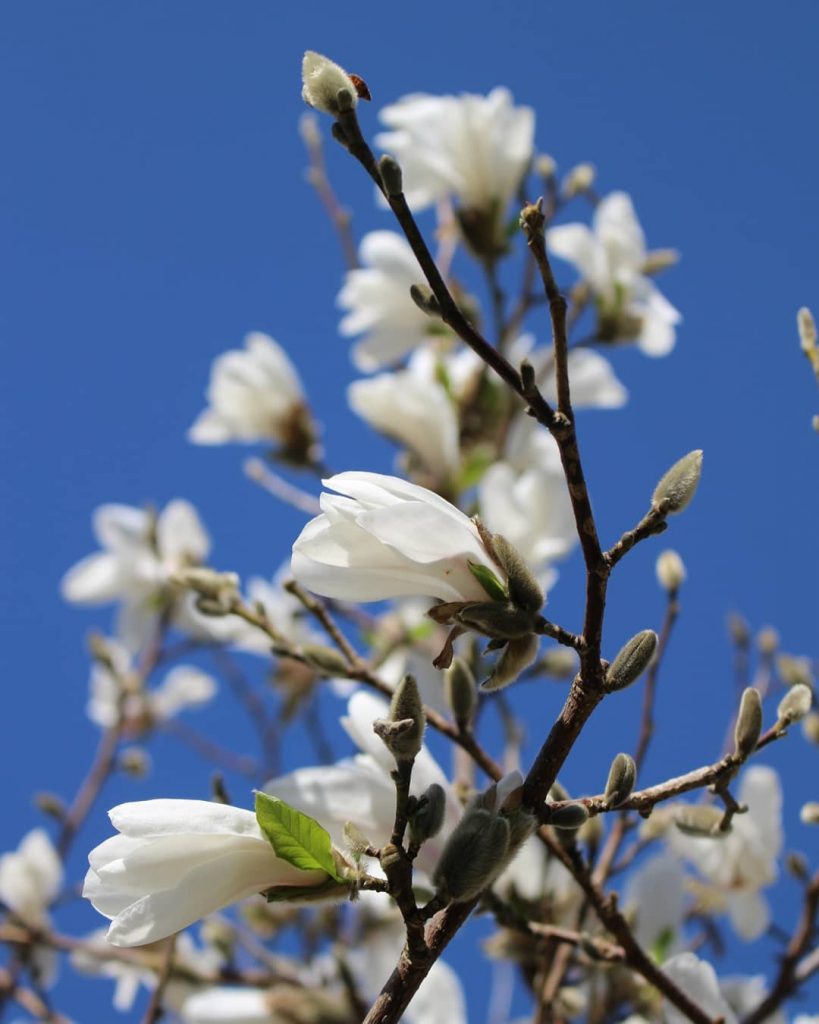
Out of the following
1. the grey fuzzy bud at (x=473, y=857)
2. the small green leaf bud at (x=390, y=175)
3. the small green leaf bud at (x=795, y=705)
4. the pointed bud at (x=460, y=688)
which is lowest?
the grey fuzzy bud at (x=473, y=857)

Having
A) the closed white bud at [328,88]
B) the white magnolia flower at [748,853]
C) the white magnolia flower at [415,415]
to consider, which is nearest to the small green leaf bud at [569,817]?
the closed white bud at [328,88]

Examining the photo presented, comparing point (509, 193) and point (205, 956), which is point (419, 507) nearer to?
point (509, 193)

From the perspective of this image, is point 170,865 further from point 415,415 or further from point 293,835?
point 415,415

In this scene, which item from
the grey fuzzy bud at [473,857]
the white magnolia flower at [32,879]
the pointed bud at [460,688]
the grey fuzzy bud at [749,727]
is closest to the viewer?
the grey fuzzy bud at [473,857]

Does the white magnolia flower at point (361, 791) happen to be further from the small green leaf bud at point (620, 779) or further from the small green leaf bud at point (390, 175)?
the small green leaf bud at point (390, 175)

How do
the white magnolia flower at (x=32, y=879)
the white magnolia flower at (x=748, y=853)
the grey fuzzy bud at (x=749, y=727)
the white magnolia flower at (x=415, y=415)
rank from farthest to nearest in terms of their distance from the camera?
the white magnolia flower at (x=32, y=879) < the white magnolia flower at (x=415, y=415) < the white magnolia flower at (x=748, y=853) < the grey fuzzy bud at (x=749, y=727)

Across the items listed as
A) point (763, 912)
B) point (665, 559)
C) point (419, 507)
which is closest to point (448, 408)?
point (665, 559)

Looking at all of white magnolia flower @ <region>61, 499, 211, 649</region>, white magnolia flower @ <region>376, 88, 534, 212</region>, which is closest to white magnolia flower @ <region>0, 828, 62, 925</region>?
white magnolia flower @ <region>61, 499, 211, 649</region>
